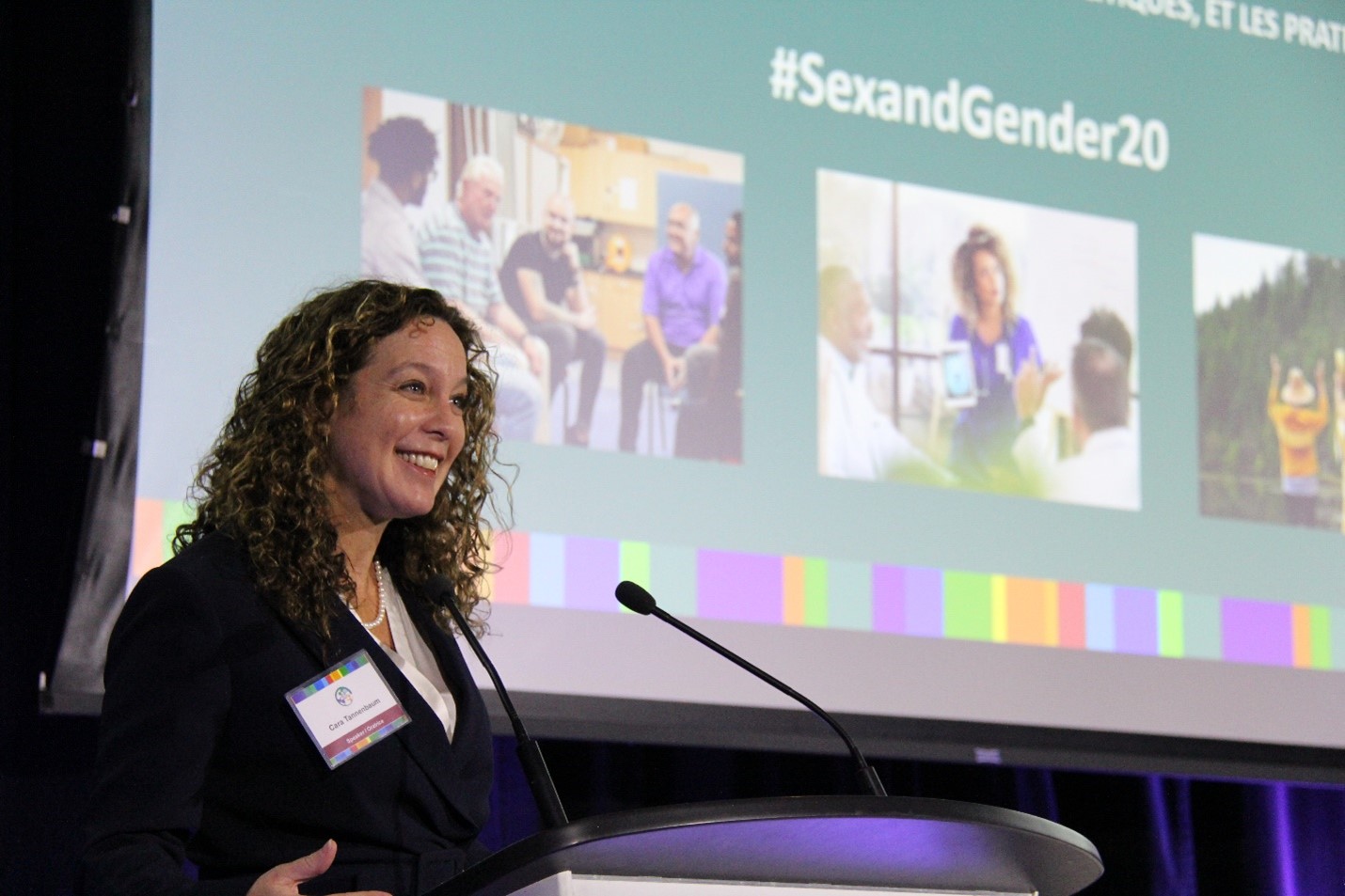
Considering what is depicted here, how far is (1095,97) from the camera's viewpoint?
12.4 ft

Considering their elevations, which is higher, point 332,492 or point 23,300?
point 23,300

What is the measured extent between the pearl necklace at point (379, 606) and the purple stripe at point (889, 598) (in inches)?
53.7

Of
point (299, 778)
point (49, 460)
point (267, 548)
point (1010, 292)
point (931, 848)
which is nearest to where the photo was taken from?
point (931, 848)

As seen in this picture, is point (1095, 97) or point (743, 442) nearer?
point (743, 442)

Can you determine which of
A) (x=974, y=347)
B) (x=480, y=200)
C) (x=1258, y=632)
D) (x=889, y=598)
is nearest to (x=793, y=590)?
(x=889, y=598)

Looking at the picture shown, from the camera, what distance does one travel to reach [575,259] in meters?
3.20

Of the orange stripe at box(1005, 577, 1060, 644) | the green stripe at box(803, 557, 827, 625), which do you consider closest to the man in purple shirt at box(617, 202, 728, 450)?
the green stripe at box(803, 557, 827, 625)

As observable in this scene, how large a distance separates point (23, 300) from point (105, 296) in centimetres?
15

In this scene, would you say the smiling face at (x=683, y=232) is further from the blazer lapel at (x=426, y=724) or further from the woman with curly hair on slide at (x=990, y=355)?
the blazer lapel at (x=426, y=724)

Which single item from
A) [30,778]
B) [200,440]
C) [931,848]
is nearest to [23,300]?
[200,440]

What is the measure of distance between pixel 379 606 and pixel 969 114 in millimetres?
2075

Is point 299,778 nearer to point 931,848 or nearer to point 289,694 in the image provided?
point 289,694

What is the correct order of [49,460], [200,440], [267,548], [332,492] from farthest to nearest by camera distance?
1. [49,460]
2. [200,440]
3. [332,492]
4. [267,548]

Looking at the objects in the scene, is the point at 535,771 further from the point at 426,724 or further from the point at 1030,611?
the point at 1030,611
